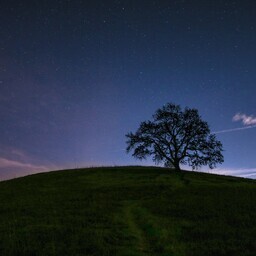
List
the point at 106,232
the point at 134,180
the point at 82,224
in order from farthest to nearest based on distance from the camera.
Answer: the point at 134,180
the point at 82,224
the point at 106,232

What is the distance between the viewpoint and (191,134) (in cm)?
6238

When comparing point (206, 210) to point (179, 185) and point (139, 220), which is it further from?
point (179, 185)

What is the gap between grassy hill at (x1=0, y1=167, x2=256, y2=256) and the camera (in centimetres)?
1552

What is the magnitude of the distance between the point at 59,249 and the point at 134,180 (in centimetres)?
3391

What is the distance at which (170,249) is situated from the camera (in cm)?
1521

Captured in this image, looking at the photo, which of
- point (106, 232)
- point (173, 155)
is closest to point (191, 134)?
point (173, 155)

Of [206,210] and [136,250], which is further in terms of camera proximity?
[206,210]

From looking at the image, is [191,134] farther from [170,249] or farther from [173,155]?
[170,249]

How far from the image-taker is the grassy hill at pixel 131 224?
1552 centimetres

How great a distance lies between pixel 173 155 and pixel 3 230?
45.9 m

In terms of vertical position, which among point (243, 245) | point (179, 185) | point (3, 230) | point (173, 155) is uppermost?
point (173, 155)

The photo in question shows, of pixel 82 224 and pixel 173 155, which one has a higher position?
pixel 173 155

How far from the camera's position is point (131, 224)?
68.9 feet

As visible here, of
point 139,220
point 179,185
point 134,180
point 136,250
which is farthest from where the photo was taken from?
point 134,180
